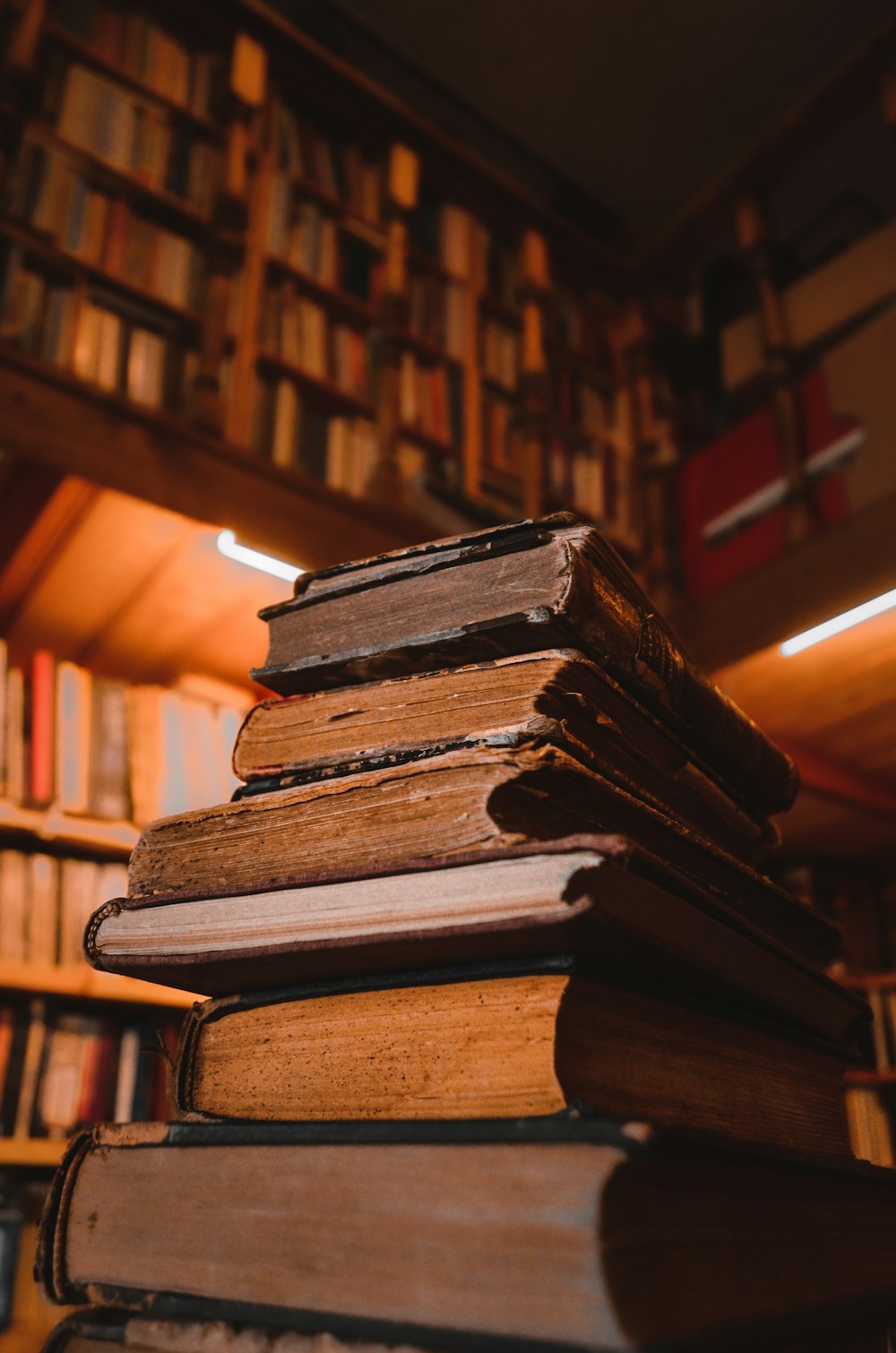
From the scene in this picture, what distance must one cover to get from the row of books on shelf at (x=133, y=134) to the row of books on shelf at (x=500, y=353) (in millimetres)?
1007

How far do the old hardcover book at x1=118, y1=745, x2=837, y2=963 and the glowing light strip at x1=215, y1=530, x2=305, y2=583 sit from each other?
1.32 metres

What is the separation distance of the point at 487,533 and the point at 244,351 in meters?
2.02

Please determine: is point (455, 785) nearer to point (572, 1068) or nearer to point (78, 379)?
point (572, 1068)

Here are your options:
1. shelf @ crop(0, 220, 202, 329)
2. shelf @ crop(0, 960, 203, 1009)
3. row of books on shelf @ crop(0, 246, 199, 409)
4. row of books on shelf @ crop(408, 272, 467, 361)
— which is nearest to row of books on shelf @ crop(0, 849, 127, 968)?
shelf @ crop(0, 960, 203, 1009)

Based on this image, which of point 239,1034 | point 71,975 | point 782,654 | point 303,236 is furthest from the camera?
point 303,236

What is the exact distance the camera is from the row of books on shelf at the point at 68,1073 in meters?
1.79

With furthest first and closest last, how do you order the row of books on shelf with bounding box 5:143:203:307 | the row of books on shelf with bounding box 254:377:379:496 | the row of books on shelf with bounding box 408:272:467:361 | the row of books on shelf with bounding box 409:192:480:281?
1. the row of books on shelf with bounding box 409:192:480:281
2. the row of books on shelf with bounding box 408:272:467:361
3. the row of books on shelf with bounding box 254:377:379:496
4. the row of books on shelf with bounding box 5:143:203:307

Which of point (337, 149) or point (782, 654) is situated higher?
point (337, 149)

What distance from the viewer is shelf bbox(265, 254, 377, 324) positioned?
256cm

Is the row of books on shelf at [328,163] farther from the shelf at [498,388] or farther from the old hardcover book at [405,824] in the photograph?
the old hardcover book at [405,824]

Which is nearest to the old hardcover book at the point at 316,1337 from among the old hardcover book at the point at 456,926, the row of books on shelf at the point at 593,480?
the old hardcover book at the point at 456,926

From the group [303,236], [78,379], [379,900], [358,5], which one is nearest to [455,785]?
[379,900]

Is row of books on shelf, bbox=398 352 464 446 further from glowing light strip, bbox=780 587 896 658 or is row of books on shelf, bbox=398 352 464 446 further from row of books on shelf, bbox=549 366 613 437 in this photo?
glowing light strip, bbox=780 587 896 658

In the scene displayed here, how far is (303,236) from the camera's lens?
2707mm
